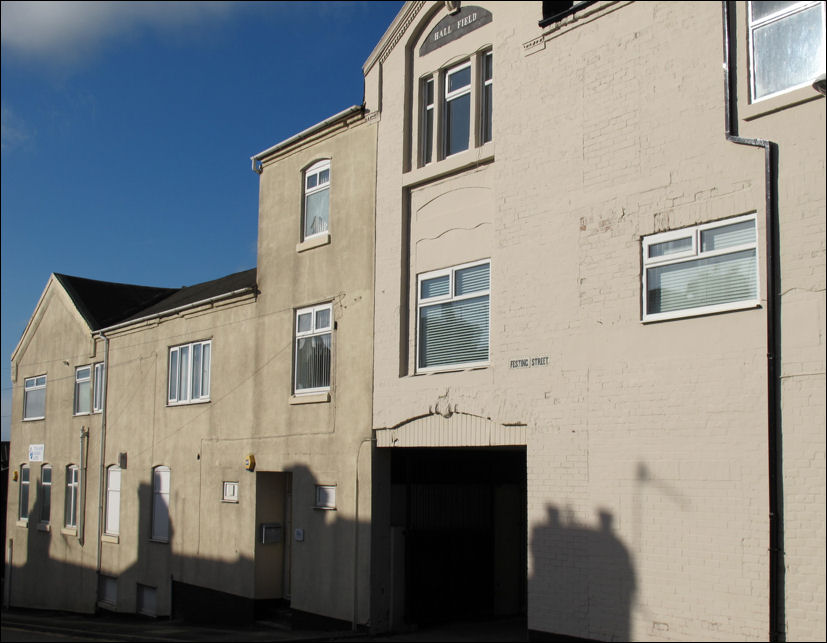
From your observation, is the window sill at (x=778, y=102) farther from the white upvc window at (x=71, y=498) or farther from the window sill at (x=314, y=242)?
the white upvc window at (x=71, y=498)

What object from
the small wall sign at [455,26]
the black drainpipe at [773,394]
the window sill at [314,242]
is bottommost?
the black drainpipe at [773,394]

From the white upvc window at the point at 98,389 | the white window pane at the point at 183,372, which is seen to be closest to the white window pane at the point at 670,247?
the white window pane at the point at 183,372

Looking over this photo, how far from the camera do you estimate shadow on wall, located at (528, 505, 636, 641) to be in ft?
36.7

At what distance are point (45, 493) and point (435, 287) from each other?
17863mm

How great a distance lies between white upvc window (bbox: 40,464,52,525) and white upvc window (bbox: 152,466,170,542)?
6.94 meters

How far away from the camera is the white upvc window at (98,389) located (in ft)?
81.4

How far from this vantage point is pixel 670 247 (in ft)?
36.6

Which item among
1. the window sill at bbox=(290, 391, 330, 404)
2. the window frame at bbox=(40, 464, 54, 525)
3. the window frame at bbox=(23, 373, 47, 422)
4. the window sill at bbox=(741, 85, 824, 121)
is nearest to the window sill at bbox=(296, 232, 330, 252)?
the window sill at bbox=(290, 391, 330, 404)

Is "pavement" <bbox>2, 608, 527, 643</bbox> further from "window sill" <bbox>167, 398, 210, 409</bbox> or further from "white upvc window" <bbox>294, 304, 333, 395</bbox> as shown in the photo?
"window sill" <bbox>167, 398, 210, 409</bbox>

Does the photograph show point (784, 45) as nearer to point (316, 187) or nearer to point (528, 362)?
point (528, 362)

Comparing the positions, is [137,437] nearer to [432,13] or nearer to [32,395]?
[32,395]

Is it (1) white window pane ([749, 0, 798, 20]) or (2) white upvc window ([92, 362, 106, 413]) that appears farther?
(2) white upvc window ([92, 362, 106, 413])

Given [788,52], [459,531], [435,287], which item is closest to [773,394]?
[788,52]

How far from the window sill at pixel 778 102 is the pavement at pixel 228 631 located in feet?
26.7
